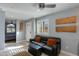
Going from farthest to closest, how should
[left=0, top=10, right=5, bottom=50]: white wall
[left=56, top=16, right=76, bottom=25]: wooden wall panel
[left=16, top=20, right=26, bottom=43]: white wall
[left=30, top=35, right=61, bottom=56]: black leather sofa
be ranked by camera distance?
[left=0, top=10, right=5, bottom=50]: white wall → [left=16, top=20, right=26, bottom=43]: white wall → [left=56, top=16, right=76, bottom=25]: wooden wall panel → [left=30, top=35, right=61, bottom=56]: black leather sofa

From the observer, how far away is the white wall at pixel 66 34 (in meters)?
2.37

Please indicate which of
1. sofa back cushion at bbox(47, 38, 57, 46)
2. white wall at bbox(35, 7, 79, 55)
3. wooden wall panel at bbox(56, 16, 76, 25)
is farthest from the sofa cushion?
wooden wall panel at bbox(56, 16, 76, 25)

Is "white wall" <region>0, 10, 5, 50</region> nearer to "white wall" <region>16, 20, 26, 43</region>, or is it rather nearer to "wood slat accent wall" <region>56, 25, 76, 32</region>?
"white wall" <region>16, 20, 26, 43</region>

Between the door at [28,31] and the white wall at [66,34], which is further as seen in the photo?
the door at [28,31]

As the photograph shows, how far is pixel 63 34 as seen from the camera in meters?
2.76

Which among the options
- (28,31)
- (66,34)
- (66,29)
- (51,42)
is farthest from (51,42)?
(28,31)

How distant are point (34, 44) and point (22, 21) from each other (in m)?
0.93

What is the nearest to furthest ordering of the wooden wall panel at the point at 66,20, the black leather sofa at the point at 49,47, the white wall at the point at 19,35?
the black leather sofa at the point at 49,47, the wooden wall panel at the point at 66,20, the white wall at the point at 19,35

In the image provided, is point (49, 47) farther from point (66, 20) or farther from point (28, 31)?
point (66, 20)

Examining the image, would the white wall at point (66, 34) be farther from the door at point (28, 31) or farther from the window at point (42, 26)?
the door at point (28, 31)

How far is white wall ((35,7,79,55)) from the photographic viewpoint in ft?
7.77

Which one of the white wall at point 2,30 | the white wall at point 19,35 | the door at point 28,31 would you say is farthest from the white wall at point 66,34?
the white wall at point 2,30

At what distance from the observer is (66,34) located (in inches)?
105

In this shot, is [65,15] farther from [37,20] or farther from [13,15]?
[13,15]
